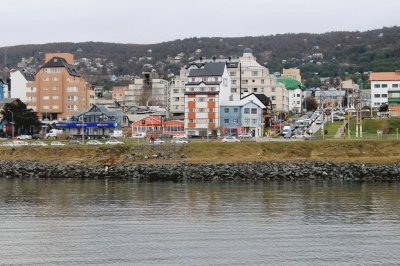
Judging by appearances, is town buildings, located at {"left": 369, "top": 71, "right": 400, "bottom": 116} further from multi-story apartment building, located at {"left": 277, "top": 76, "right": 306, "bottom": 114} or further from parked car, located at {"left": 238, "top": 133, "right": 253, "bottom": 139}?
parked car, located at {"left": 238, "top": 133, "right": 253, "bottom": 139}

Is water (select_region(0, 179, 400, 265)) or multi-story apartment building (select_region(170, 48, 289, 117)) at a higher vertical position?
multi-story apartment building (select_region(170, 48, 289, 117))

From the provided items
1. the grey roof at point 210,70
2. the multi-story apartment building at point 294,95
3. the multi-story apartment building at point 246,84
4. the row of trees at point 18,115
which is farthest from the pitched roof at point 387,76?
the row of trees at point 18,115

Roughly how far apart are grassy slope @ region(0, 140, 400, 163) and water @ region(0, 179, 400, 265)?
26.5 feet

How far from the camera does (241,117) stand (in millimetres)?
70438

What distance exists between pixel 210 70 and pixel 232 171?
1245 inches

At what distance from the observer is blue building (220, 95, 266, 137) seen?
230ft

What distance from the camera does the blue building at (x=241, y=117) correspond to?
70.1 meters

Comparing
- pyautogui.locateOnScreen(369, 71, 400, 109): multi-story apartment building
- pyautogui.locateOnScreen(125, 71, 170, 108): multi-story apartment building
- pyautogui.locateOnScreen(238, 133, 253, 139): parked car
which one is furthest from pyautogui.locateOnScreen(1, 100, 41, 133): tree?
pyautogui.locateOnScreen(369, 71, 400, 109): multi-story apartment building

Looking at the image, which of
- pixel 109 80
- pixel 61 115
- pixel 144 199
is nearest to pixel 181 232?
pixel 144 199

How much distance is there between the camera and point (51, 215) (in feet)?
90.5

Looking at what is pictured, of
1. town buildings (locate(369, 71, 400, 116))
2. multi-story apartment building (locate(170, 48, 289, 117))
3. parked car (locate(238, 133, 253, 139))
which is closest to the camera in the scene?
parked car (locate(238, 133, 253, 139))

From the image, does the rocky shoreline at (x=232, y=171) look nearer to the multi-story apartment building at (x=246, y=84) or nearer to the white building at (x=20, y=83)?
the white building at (x=20, y=83)

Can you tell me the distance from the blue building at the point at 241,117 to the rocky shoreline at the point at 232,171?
26062mm

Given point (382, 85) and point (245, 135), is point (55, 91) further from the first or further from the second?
point (382, 85)
